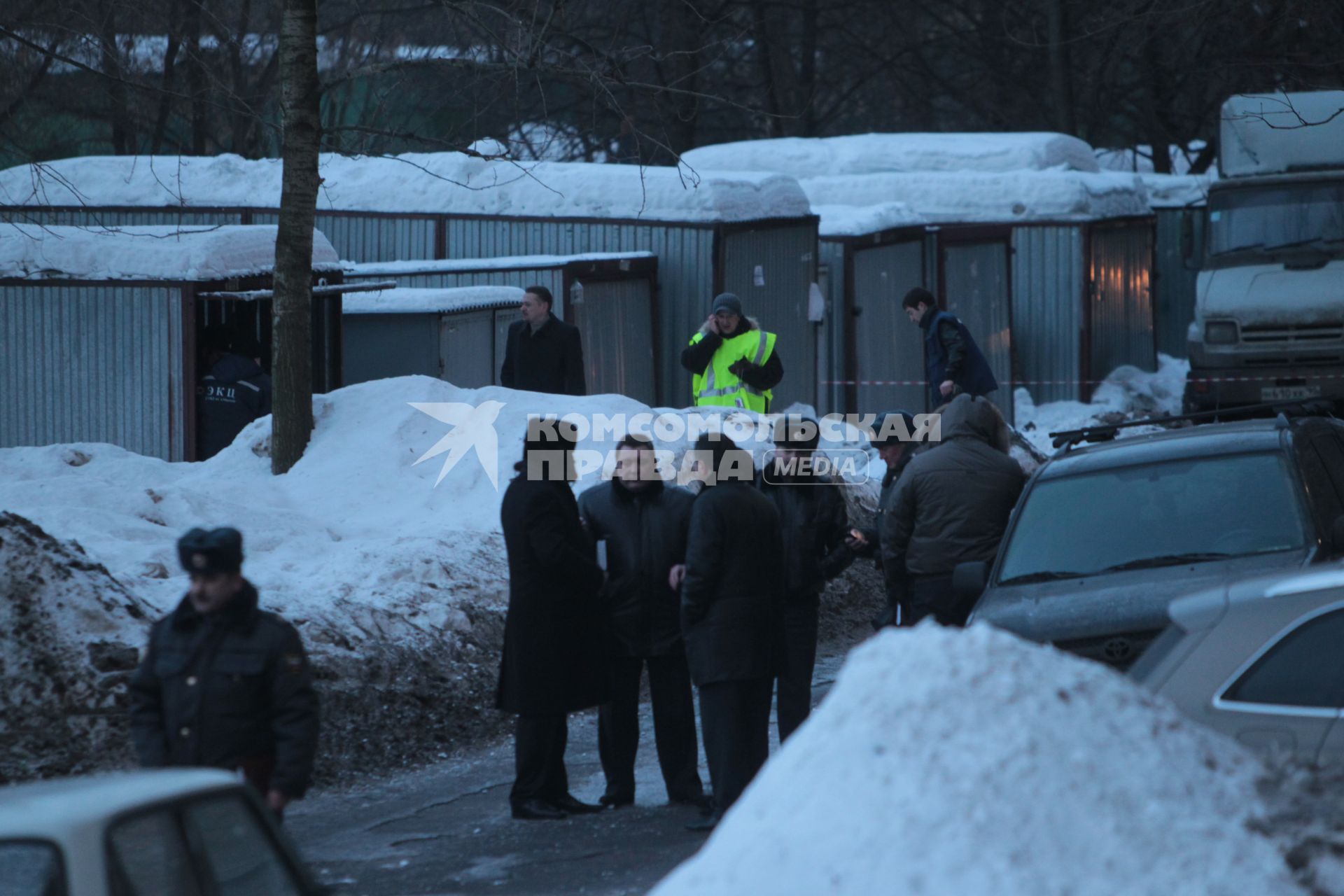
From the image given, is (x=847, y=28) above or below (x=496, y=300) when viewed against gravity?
above

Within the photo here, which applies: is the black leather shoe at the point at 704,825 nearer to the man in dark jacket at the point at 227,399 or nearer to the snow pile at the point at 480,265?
the man in dark jacket at the point at 227,399

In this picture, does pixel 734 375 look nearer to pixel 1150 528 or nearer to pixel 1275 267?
pixel 1150 528

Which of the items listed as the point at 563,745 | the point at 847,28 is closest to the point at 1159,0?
the point at 563,745

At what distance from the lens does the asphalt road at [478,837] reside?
20.2 ft

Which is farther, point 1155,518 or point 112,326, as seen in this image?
point 112,326

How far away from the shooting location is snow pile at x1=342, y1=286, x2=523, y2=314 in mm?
13492

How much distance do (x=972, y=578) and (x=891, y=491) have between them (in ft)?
4.78

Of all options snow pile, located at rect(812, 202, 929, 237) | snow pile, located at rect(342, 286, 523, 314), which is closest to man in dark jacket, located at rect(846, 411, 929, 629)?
snow pile, located at rect(342, 286, 523, 314)

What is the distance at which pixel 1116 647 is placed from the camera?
255 inches

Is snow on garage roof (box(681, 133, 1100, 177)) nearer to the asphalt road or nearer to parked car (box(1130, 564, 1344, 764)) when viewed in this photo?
the asphalt road

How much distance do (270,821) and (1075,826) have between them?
1.91 m

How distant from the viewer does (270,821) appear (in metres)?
3.96

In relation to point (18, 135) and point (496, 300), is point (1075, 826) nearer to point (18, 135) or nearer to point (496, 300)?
point (496, 300)

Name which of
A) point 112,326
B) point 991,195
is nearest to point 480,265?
point 112,326
